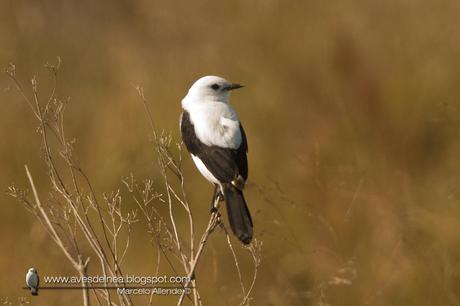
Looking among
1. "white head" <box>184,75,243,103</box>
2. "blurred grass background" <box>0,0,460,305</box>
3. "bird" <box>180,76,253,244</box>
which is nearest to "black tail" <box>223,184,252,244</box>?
"bird" <box>180,76,253,244</box>

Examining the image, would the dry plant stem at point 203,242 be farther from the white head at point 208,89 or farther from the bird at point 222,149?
the white head at point 208,89

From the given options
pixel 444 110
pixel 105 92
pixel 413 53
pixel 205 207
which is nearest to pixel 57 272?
pixel 205 207

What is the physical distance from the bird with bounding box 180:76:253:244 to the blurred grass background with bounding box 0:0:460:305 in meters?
0.49

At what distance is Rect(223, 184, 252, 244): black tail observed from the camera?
12.5 ft

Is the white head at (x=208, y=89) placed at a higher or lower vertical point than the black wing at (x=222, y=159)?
higher

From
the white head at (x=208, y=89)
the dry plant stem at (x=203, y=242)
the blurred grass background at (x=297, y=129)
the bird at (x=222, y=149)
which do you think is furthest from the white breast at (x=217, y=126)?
the blurred grass background at (x=297, y=129)

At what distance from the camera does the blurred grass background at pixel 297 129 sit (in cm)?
504

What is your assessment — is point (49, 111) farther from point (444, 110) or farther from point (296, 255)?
point (444, 110)

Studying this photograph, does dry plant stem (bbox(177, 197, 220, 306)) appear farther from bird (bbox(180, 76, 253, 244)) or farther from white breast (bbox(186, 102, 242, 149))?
white breast (bbox(186, 102, 242, 149))

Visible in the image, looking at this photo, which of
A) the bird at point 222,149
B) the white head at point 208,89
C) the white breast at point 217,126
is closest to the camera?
the bird at point 222,149

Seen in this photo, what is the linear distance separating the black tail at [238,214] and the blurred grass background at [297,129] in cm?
53

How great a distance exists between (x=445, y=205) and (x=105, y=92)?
3361 millimetres

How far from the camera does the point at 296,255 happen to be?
5359 millimetres

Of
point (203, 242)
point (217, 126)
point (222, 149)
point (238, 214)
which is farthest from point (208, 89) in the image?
point (203, 242)
